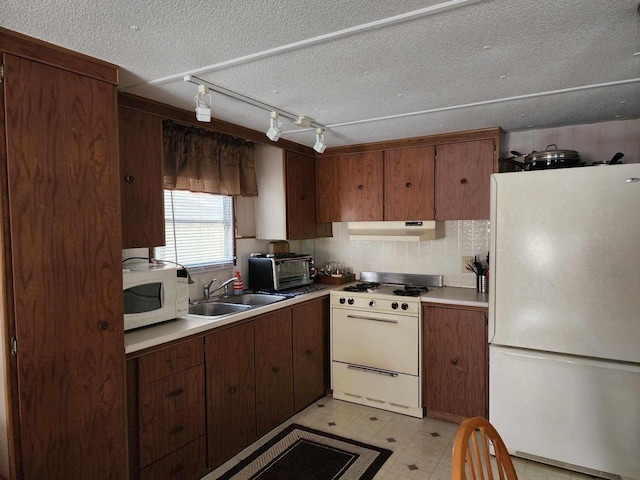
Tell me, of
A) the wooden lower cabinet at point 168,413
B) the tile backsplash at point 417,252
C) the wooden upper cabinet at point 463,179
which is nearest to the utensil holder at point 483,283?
the tile backsplash at point 417,252

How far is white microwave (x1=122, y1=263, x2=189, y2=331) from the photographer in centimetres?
217

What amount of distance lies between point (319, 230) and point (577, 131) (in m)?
2.32

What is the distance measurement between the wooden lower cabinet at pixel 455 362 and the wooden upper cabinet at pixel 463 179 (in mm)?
804

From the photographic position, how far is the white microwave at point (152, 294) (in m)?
2.17

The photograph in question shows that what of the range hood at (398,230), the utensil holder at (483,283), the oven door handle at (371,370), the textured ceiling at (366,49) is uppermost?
the textured ceiling at (366,49)

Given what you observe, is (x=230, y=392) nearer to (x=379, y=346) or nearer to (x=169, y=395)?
(x=169, y=395)

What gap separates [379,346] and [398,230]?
1.03 meters

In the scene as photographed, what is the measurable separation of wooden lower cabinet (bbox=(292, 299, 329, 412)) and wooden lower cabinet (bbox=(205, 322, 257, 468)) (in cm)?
53

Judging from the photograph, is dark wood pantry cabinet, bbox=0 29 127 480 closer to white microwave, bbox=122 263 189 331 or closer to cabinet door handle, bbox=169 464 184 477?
white microwave, bbox=122 263 189 331

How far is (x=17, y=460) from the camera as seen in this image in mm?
1581

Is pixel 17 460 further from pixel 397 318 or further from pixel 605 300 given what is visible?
pixel 605 300

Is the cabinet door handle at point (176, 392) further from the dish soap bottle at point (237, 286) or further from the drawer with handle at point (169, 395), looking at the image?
the dish soap bottle at point (237, 286)

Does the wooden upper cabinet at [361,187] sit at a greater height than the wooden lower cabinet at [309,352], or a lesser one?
greater

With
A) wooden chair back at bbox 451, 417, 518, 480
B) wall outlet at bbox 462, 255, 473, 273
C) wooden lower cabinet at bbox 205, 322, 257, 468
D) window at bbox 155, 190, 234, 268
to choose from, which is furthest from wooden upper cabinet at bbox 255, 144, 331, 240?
wooden chair back at bbox 451, 417, 518, 480
